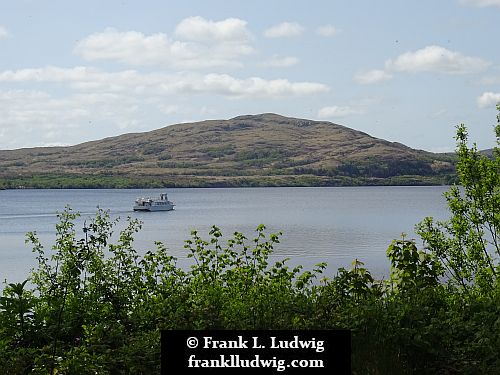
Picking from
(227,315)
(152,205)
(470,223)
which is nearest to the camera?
(227,315)

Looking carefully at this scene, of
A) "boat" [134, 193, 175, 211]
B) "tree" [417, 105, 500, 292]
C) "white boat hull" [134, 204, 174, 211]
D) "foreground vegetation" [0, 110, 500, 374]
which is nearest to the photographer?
"foreground vegetation" [0, 110, 500, 374]

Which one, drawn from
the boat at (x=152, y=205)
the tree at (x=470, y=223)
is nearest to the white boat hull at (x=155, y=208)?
the boat at (x=152, y=205)

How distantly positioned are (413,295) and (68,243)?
234 inches

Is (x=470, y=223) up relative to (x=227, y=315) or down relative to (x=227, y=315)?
up

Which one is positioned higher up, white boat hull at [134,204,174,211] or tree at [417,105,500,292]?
tree at [417,105,500,292]

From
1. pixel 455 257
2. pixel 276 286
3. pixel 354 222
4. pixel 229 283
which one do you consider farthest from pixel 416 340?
pixel 354 222

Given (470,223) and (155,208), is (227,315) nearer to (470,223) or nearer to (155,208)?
(470,223)

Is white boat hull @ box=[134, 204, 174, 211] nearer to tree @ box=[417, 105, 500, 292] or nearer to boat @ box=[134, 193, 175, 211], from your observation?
boat @ box=[134, 193, 175, 211]

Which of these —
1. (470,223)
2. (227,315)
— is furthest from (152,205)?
(227,315)

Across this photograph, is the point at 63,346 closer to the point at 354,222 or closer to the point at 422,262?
the point at 422,262

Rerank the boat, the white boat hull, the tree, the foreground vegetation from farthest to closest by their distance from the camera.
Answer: the boat
the white boat hull
the tree
the foreground vegetation

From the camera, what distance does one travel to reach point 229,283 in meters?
12.9

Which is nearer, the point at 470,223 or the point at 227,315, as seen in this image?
the point at 227,315

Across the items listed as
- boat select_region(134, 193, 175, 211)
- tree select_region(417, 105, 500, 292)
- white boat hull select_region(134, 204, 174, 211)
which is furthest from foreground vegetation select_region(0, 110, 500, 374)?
boat select_region(134, 193, 175, 211)
